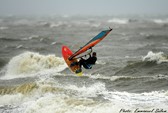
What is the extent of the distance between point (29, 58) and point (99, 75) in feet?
19.5

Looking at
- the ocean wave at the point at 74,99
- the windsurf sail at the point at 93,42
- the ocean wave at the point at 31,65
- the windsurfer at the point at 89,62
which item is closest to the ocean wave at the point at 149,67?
the ocean wave at the point at 74,99

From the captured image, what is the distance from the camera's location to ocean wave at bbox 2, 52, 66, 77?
18188 millimetres

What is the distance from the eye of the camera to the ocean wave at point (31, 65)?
18.2 meters

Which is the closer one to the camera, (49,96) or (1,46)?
(49,96)

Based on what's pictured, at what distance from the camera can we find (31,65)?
18.8 m

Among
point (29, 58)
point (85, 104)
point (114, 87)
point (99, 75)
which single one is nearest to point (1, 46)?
point (29, 58)

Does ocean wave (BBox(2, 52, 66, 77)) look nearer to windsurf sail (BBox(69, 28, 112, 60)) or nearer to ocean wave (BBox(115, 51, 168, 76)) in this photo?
ocean wave (BBox(115, 51, 168, 76))

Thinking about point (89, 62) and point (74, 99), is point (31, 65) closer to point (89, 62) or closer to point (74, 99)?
point (89, 62)

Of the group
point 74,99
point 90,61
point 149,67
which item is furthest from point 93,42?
point 149,67

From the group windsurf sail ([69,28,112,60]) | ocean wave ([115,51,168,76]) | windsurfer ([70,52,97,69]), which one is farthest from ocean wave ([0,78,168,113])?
ocean wave ([115,51,168,76])

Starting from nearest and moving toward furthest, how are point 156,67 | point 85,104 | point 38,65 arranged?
1. point 85,104
2. point 156,67
3. point 38,65

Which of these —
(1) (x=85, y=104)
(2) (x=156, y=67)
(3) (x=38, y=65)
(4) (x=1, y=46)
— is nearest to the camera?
(1) (x=85, y=104)

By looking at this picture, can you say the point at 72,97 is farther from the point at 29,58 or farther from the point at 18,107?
the point at 29,58

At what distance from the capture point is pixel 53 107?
10852 millimetres
